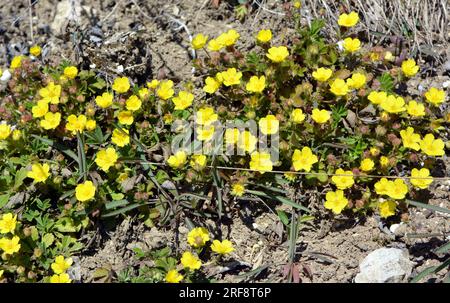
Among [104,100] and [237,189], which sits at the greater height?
[104,100]

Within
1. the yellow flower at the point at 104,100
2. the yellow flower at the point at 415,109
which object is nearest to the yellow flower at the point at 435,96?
the yellow flower at the point at 415,109

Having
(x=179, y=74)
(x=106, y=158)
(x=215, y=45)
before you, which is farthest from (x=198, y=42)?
(x=106, y=158)

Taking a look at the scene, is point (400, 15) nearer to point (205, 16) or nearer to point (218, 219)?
point (205, 16)

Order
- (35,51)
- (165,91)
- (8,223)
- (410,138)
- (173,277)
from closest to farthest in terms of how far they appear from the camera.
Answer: (173,277), (8,223), (410,138), (165,91), (35,51)

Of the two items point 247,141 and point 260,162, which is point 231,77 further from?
point 260,162

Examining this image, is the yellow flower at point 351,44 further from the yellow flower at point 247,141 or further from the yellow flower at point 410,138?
the yellow flower at point 247,141

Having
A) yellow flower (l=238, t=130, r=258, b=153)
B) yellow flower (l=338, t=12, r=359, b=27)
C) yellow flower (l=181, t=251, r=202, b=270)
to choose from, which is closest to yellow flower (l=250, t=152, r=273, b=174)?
yellow flower (l=238, t=130, r=258, b=153)
